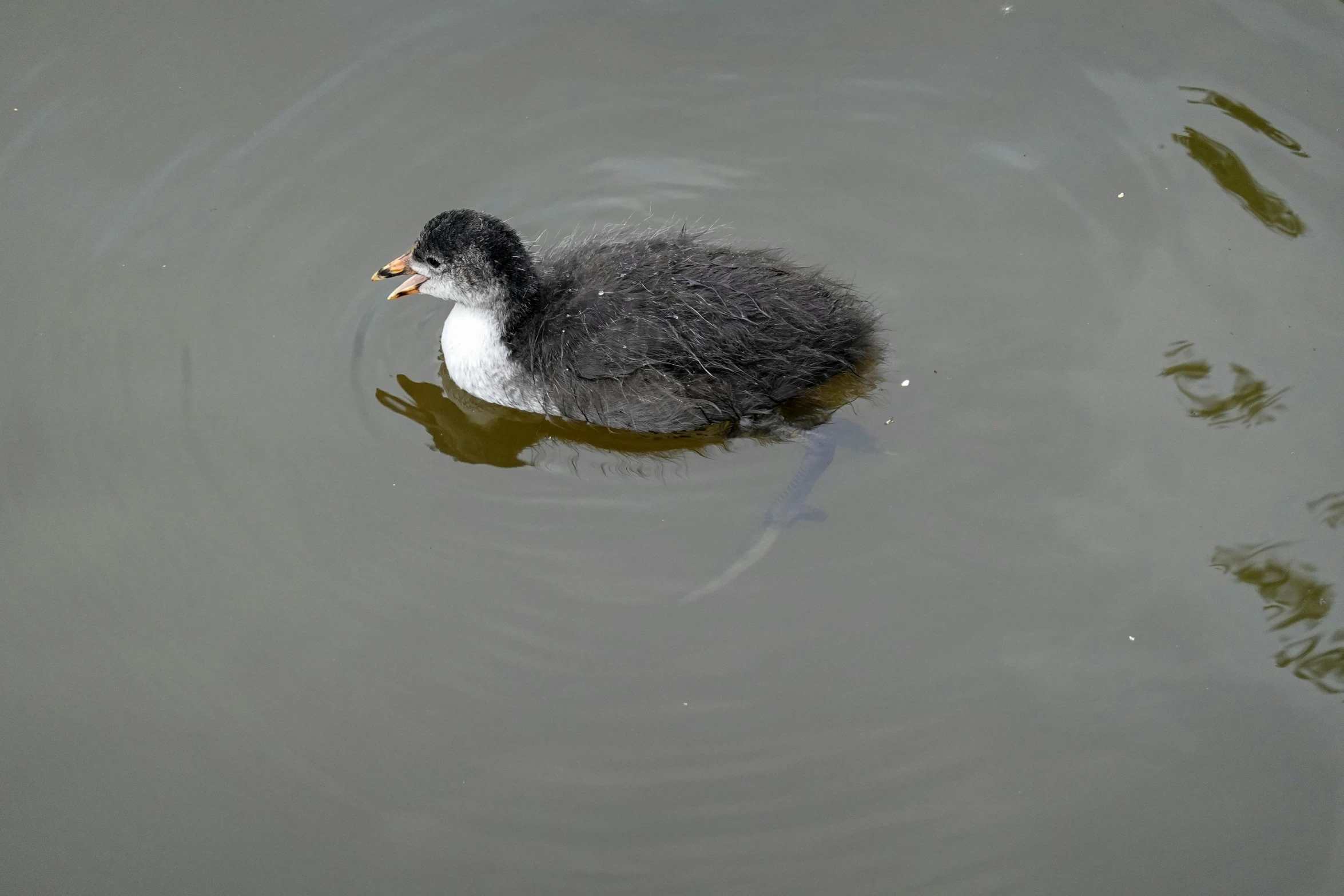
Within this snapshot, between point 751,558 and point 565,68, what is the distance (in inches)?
109

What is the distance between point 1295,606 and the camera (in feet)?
12.7

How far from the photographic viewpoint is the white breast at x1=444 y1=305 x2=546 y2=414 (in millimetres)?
4391

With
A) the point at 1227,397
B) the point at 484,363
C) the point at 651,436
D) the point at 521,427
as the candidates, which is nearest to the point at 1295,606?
the point at 1227,397

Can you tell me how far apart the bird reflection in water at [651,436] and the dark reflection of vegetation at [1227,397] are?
119 centimetres

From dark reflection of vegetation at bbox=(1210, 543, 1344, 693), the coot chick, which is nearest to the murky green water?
dark reflection of vegetation at bbox=(1210, 543, 1344, 693)

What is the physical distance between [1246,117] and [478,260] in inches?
141

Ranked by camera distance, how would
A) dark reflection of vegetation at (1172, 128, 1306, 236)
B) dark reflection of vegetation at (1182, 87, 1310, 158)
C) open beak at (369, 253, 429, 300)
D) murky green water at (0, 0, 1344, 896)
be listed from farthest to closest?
dark reflection of vegetation at (1182, 87, 1310, 158) → dark reflection of vegetation at (1172, 128, 1306, 236) → open beak at (369, 253, 429, 300) → murky green water at (0, 0, 1344, 896)

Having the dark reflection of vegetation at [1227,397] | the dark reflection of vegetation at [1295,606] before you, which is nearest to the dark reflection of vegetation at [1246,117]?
the dark reflection of vegetation at [1227,397]

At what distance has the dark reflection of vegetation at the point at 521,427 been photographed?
4.39 meters

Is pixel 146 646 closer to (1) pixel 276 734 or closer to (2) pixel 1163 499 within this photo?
(1) pixel 276 734

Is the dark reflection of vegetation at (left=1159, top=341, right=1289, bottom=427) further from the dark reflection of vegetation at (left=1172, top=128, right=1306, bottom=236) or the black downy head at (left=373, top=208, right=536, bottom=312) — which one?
the black downy head at (left=373, top=208, right=536, bottom=312)

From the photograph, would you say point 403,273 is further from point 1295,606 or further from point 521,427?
point 1295,606

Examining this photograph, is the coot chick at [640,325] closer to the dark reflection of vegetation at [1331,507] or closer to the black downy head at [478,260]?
the black downy head at [478,260]

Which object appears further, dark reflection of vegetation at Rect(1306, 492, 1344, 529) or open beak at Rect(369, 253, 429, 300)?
open beak at Rect(369, 253, 429, 300)
